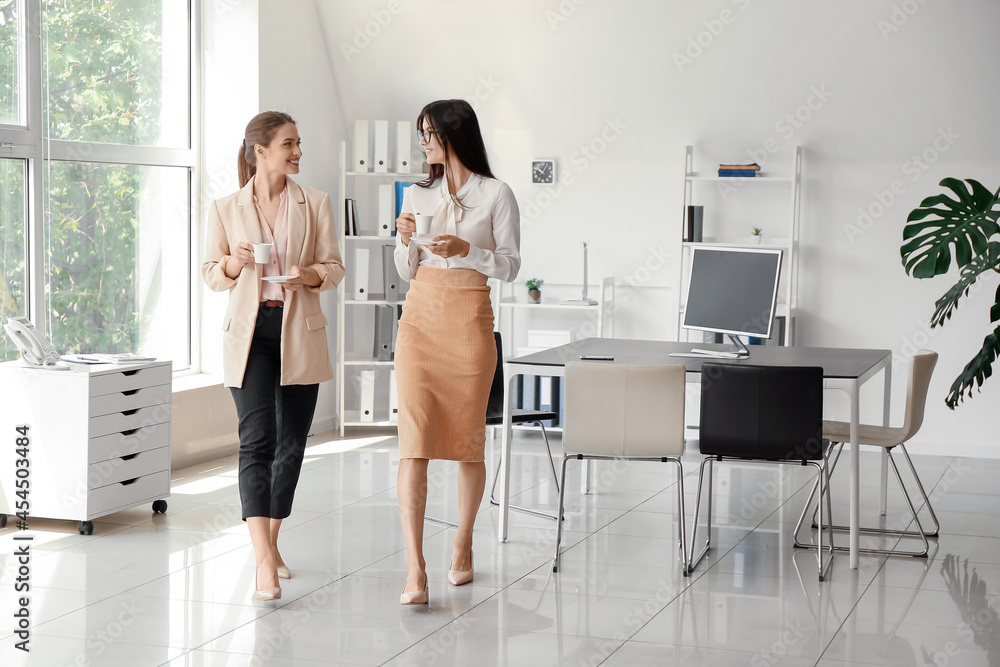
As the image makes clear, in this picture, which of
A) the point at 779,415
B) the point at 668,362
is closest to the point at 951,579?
the point at 779,415

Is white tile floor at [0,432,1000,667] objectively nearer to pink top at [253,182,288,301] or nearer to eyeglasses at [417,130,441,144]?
pink top at [253,182,288,301]

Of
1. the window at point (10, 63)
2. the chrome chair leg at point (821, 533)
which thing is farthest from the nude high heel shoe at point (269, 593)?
the window at point (10, 63)

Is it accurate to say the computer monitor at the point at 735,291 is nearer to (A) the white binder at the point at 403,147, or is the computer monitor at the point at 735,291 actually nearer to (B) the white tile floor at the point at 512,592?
(B) the white tile floor at the point at 512,592

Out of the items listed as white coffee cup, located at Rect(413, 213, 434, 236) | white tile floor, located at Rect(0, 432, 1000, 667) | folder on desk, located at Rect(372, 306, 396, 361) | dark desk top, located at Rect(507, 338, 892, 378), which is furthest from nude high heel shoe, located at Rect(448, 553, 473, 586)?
folder on desk, located at Rect(372, 306, 396, 361)

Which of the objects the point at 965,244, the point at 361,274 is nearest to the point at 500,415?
the point at 965,244

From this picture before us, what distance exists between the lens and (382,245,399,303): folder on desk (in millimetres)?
6770

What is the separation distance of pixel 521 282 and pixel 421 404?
12.4ft

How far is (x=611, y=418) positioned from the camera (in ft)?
12.8

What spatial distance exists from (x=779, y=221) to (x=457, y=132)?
A: 3.69 m

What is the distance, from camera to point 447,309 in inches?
135

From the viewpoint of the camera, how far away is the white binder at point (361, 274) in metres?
6.71

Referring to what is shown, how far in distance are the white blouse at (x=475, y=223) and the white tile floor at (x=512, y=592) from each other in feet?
3.53

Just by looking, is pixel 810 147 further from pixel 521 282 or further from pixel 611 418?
pixel 611 418

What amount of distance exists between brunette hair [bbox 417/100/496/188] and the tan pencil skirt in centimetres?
35
